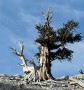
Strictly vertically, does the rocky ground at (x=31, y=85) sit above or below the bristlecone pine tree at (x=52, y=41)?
below

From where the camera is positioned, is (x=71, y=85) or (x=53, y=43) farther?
(x=53, y=43)

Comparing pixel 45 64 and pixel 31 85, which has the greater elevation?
pixel 45 64

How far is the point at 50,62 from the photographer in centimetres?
4659

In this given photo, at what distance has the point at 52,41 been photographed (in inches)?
1809

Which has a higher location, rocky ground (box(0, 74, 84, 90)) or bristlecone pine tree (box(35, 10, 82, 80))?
bristlecone pine tree (box(35, 10, 82, 80))

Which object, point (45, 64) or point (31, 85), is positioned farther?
point (45, 64)

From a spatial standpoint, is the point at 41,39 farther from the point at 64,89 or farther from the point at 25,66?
the point at 64,89

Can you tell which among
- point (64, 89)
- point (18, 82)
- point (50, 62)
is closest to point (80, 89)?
point (64, 89)

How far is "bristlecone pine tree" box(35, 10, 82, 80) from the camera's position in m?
45.9

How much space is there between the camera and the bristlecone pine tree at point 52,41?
45.9m

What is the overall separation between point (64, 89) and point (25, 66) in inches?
313

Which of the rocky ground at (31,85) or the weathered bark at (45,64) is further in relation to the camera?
the weathered bark at (45,64)

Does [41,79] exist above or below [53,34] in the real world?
below

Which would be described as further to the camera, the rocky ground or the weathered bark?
the weathered bark
